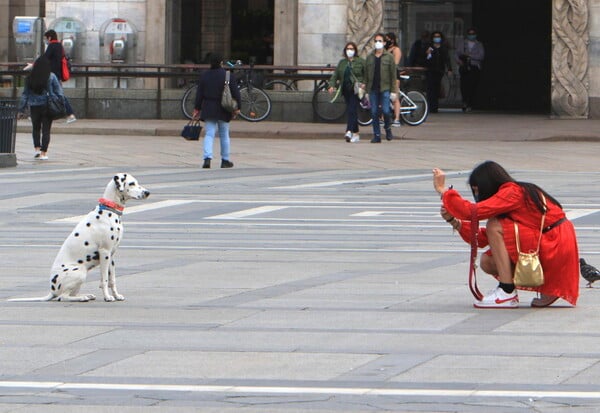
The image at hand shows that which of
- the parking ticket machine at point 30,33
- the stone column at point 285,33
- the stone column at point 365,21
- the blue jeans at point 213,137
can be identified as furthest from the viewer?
the stone column at point 285,33

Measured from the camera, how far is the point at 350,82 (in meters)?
26.2

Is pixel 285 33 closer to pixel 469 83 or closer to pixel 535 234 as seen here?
pixel 469 83

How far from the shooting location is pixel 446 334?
8820 mm

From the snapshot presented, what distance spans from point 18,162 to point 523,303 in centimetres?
1391

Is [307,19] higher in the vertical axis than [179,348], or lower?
higher

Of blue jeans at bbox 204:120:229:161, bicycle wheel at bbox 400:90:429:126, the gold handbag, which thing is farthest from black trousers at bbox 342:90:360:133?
the gold handbag

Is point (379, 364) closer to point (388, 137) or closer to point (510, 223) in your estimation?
point (510, 223)

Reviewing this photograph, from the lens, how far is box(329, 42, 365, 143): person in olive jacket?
2602cm

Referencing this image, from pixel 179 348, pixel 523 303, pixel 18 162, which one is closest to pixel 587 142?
pixel 18 162

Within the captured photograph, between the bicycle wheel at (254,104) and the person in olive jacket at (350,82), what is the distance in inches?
121

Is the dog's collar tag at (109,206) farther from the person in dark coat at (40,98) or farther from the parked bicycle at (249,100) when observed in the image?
the parked bicycle at (249,100)

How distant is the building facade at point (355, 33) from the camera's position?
30906 millimetres

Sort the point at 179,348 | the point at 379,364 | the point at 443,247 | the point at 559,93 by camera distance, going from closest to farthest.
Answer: the point at 379,364
the point at 179,348
the point at 443,247
the point at 559,93

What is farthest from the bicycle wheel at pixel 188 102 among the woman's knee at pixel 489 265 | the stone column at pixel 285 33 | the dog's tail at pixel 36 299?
the woman's knee at pixel 489 265
